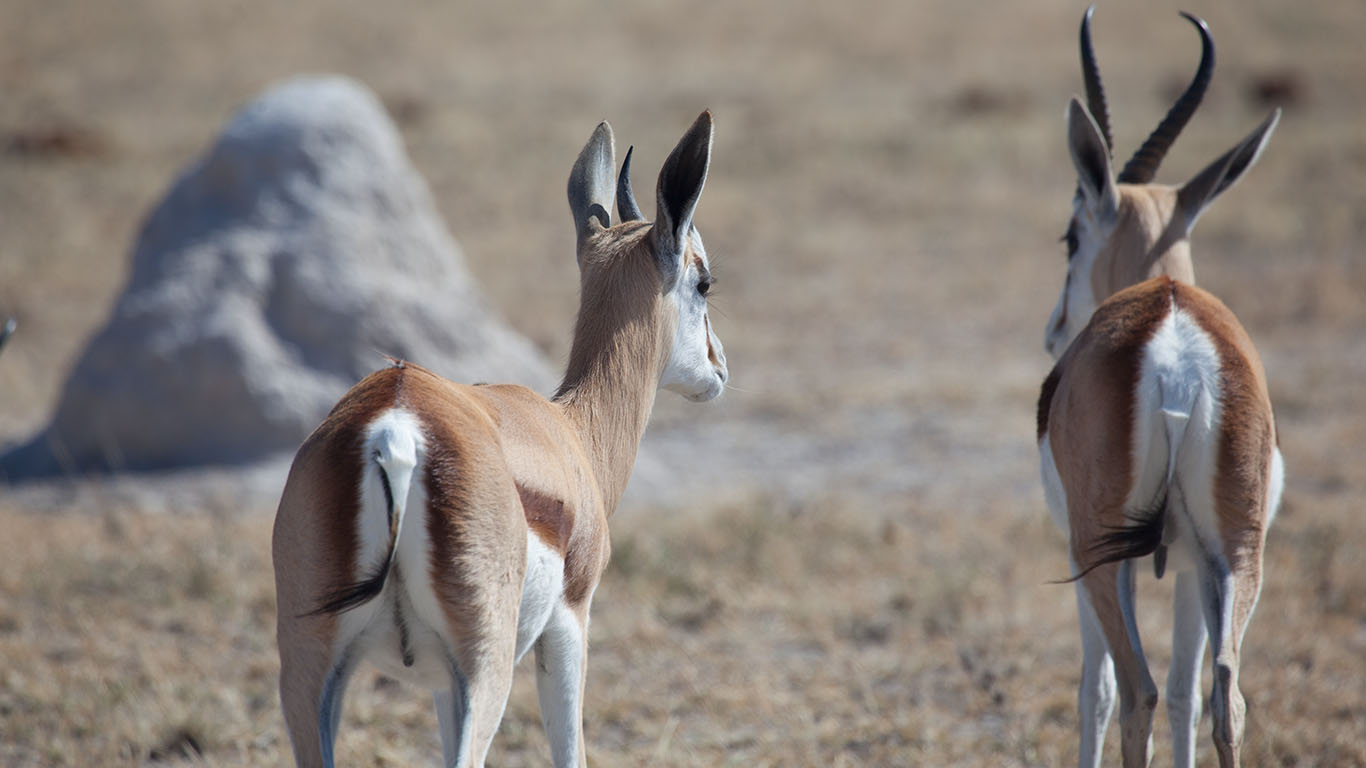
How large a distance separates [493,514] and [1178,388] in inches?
72.0

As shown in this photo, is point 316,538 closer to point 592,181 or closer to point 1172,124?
point 592,181

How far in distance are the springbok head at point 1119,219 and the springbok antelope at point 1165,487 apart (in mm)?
871

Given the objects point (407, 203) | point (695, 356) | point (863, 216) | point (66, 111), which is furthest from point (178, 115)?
point (695, 356)

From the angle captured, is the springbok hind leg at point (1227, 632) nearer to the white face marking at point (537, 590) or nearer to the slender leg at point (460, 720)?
the white face marking at point (537, 590)

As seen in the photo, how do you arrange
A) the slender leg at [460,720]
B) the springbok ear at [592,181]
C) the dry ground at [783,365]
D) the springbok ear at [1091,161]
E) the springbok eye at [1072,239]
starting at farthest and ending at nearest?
the dry ground at [783,365], the springbok eye at [1072,239], the springbok ear at [1091,161], the springbok ear at [592,181], the slender leg at [460,720]

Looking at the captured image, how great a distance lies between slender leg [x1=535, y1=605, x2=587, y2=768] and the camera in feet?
9.77

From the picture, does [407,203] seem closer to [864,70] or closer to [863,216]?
[863,216]

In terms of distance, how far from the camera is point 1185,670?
3615 millimetres

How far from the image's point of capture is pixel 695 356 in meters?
3.77

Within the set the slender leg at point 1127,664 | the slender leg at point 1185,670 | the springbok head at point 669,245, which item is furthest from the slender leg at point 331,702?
the slender leg at point 1185,670

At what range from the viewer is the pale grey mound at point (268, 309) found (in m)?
7.50

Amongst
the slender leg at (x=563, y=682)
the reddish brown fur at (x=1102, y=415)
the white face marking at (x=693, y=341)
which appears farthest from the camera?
the white face marking at (x=693, y=341)

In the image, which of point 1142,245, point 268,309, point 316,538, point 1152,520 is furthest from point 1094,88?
point 268,309

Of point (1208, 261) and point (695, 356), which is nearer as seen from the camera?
point (695, 356)
